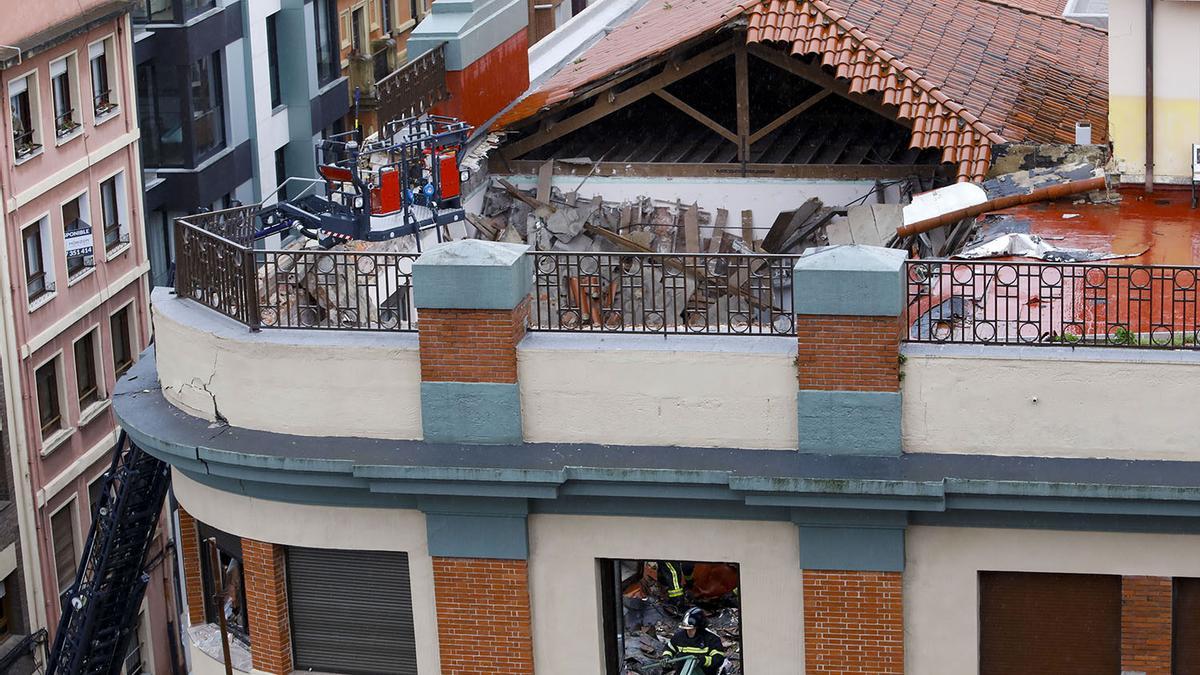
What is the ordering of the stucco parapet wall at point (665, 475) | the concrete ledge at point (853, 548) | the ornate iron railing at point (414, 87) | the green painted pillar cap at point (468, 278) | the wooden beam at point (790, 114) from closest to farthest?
1. the stucco parapet wall at point (665, 475)
2. the concrete ledge at point (853, 548)
3. the green painted pillar cap at point (468, 278)
4. the wooden beam at point (790, 114)
5. the ornate iron railing at point (414, 87)

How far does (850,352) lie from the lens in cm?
1867

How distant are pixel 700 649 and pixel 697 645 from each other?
12 centimetres

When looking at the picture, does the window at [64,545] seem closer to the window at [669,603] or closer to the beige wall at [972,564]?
the window at [669,603]

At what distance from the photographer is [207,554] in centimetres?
2200

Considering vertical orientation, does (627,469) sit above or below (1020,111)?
below

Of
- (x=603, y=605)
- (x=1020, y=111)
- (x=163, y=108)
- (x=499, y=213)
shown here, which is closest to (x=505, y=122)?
(x=499, y=213)

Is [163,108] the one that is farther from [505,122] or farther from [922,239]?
[922,239]

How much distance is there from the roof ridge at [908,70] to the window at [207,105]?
25295 millimetres

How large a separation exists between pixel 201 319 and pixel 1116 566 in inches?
360

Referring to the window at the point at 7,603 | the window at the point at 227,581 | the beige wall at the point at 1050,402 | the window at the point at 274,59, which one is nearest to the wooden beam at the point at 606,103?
the window at the point at 227,581

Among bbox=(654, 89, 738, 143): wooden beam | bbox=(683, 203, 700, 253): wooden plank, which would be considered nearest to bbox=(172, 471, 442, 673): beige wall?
bbox=(683, 203, 700, 253): wooden plank

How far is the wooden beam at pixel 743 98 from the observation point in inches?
1118

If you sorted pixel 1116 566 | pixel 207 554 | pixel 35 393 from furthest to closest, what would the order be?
pixel 35 393, pixel 207 554, pixel 1116 566

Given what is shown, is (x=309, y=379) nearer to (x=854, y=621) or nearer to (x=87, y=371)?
(x=854, y=621)
